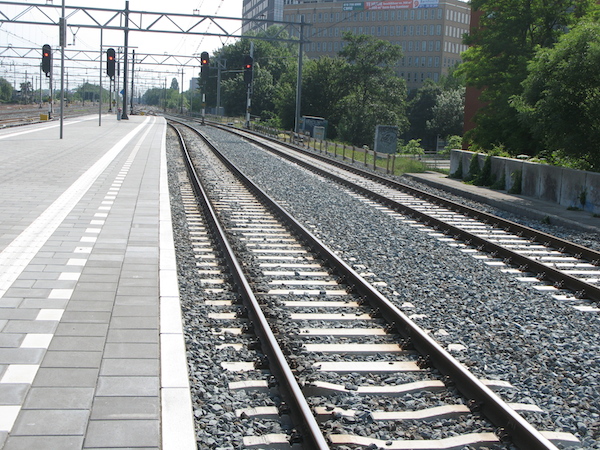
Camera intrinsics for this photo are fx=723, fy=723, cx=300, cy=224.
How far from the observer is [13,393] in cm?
481

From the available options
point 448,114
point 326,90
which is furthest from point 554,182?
point 448,114

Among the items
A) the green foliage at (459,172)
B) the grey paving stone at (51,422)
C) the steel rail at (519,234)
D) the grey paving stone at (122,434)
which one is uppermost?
the green foliage at (459,172)

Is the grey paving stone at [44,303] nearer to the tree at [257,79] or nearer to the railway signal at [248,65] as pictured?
the railway signal at [248,65]

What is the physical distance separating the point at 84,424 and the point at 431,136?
9446 centimetres

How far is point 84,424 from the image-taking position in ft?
14.5

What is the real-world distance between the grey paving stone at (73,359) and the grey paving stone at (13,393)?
42 centimetres

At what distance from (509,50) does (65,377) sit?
28.0 m

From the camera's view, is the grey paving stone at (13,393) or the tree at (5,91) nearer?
the grey paving stone at (13,393)

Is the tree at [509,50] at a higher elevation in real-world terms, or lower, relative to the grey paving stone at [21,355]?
higher

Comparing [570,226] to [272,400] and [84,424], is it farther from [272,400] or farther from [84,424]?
[84,424]

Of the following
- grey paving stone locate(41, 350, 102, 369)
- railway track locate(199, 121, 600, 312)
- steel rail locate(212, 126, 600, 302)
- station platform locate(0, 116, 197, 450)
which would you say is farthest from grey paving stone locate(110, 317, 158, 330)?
steel rail locate(212, 126, 600, 302)

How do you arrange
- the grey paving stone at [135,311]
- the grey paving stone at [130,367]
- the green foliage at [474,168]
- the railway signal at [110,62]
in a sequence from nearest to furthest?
the grey paving stone at [130,367] → the grey paving stone at [135,311] → the green foliage at [474,168] → the railway signal at [110,62]

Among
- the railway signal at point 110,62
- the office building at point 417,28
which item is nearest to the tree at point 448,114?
the office building at point 417,28

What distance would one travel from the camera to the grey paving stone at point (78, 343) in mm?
5754
